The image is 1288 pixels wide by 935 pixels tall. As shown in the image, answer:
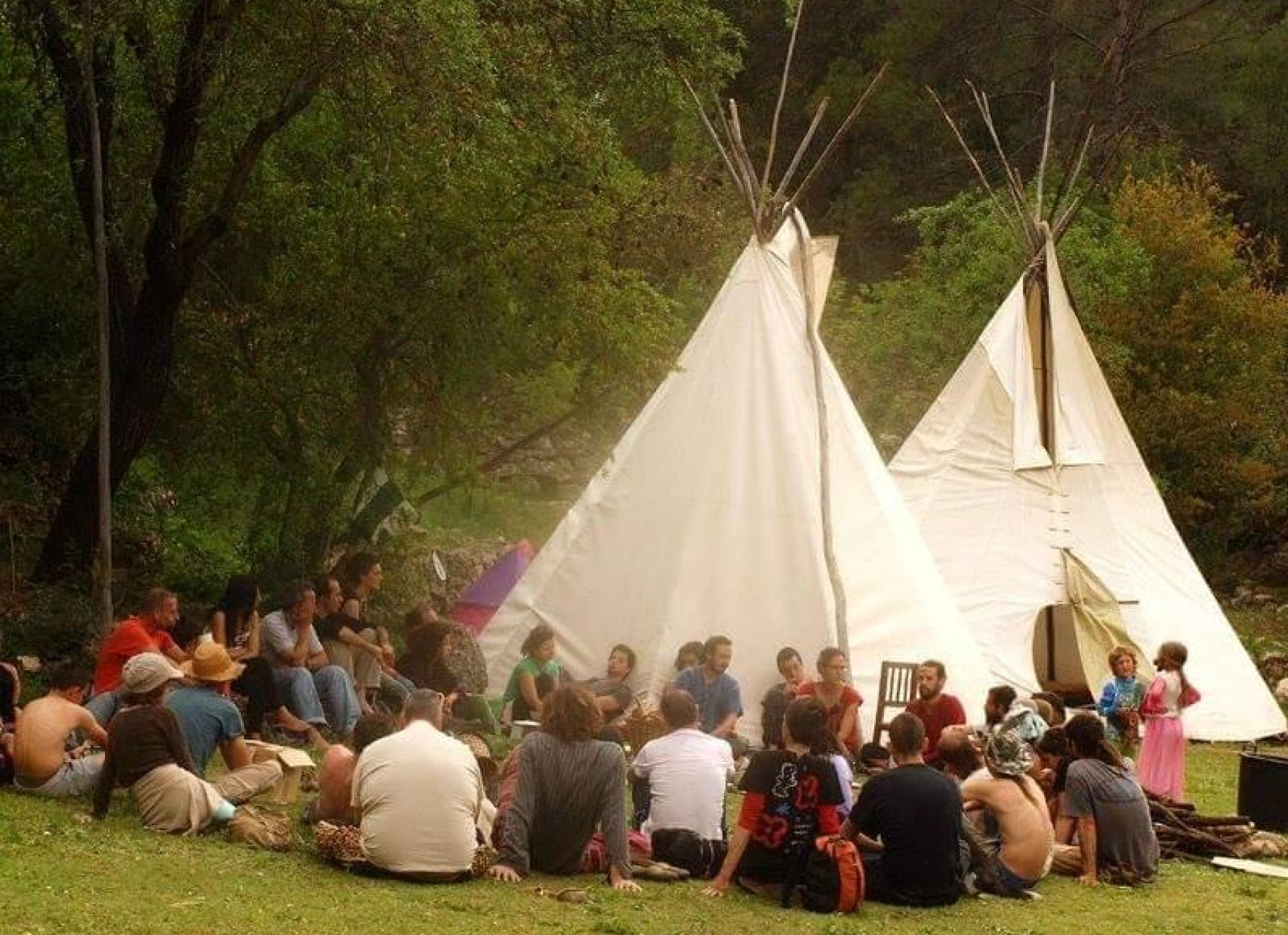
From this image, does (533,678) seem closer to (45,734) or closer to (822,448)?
(822,448)

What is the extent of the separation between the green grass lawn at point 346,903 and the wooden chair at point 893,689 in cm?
397

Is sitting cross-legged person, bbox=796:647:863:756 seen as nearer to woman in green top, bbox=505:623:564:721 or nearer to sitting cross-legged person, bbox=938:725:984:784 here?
woman in green top, bbox=505:623:564:721

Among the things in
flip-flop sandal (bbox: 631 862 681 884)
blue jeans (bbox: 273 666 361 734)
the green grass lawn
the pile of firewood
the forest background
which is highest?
the forest background

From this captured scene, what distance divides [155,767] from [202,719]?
2.18ft

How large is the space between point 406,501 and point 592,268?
2.82m

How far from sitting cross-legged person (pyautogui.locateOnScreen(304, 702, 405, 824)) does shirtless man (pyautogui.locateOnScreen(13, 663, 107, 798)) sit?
125 centimetres

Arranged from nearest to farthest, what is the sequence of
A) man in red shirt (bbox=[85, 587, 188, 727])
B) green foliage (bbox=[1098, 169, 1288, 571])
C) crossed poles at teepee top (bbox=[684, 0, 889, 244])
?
man in red shirt (bbox=[85, 587, 188, 727])
crossed poles at teepee top (bbox=[684, 0, 889, 244])
green foliage (bbox=[1098, 169, 1288, 571])

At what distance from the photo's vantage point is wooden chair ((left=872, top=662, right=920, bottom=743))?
1458cm

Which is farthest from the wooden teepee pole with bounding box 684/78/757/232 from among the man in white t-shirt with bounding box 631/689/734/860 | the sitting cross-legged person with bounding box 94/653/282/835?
the sitting cross-legged person with bounding box 94/653/282/835

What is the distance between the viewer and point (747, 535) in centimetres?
1623

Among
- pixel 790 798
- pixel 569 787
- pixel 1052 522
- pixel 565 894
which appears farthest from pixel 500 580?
pixel 565 894

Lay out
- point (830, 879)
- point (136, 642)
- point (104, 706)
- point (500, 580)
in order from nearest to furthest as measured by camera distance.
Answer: point (830, 879), point (104, 706), point (136, 642), point (500, 580)

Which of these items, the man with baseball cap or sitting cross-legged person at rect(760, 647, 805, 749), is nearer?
the man with baseball cap

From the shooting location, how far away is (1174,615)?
19.4 meters
